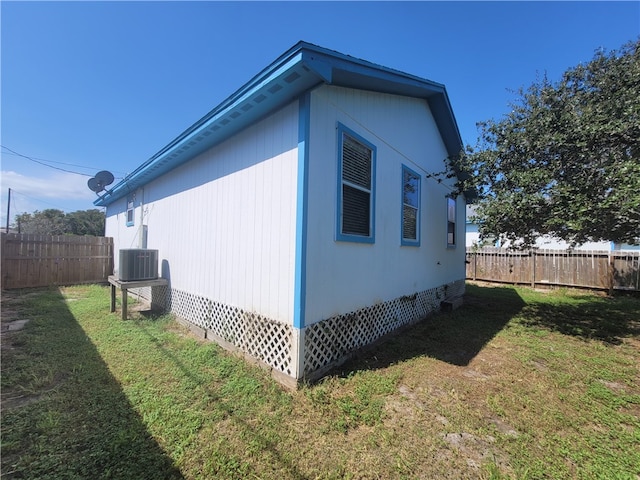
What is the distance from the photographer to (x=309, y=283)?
10.4 feet

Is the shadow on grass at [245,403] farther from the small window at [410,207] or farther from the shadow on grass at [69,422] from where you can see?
the small window at [410,207]

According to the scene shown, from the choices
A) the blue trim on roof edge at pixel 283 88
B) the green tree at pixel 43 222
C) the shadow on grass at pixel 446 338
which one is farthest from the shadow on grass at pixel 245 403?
the green tree at pixel 43 222

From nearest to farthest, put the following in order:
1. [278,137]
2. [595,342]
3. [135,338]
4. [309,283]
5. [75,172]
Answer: [309,283]
[278,137]
[135,338]
[595,342]
[75,172]

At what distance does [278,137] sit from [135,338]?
13.3 feet

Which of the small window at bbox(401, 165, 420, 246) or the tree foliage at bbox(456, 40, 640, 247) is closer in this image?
the tree foliage at bbox(456, 40, 640, 247)

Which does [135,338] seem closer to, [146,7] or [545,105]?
[146,7]

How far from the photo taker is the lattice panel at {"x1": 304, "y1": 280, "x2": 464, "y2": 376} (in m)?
3.24

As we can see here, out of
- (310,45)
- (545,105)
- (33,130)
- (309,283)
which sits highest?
(33,130)

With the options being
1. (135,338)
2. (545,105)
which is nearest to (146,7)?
(135,338)

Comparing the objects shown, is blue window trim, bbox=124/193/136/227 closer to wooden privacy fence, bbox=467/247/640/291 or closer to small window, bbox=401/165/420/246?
small window, bbox=401/165/420/246

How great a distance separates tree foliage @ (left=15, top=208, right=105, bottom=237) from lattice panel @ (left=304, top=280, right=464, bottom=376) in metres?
38.6

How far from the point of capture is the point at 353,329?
391 centimetres

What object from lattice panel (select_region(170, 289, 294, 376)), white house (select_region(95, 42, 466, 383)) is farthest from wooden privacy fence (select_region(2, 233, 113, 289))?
lattice panel (select_region(170, 289, 294, 376))

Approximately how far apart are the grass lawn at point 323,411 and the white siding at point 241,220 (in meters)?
1.00
